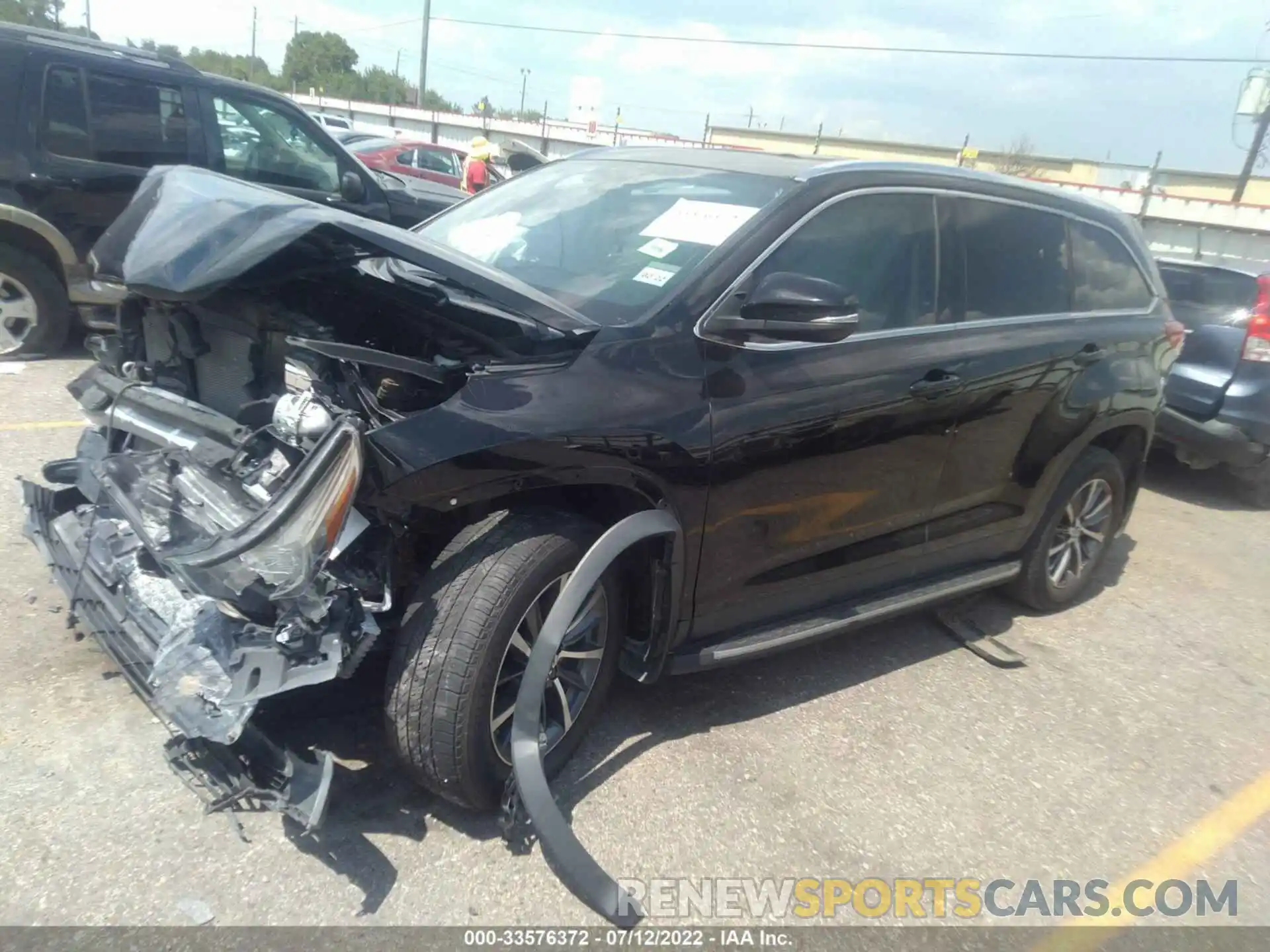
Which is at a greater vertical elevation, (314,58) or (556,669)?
(314,58)

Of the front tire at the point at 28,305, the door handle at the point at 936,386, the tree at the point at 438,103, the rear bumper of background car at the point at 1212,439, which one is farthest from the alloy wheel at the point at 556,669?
the tree at the point at 438,103

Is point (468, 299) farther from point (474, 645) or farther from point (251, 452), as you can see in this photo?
point (474, 645)

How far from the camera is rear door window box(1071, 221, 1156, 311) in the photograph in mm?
4328

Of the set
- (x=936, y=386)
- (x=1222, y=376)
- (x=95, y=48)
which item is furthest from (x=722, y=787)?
(x=95, y=48)

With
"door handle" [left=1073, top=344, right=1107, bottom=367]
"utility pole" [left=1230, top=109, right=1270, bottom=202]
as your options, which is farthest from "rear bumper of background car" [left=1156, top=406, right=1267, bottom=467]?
"utility pole" [left=1230, top=109, right=1270, bottom=202]

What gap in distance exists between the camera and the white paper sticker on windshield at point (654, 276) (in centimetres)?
304

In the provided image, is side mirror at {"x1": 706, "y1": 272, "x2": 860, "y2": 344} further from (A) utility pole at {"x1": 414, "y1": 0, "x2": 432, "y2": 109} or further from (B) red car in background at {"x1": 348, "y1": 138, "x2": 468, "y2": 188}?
(A) utility pole at {"x1": 414, "y1": 0, "x2": 432, "y2": 109}

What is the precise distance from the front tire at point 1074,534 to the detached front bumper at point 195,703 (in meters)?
3.43

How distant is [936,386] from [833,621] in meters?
0.97

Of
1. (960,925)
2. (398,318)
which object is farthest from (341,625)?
(960,925)

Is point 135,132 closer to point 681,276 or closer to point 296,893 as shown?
point 681,276

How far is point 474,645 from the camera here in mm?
2508

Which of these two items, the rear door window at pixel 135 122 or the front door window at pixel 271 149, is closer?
the rear door window at pixel 135 122

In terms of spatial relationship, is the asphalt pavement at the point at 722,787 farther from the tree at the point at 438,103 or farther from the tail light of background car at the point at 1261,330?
the tree at the point at 438,103
